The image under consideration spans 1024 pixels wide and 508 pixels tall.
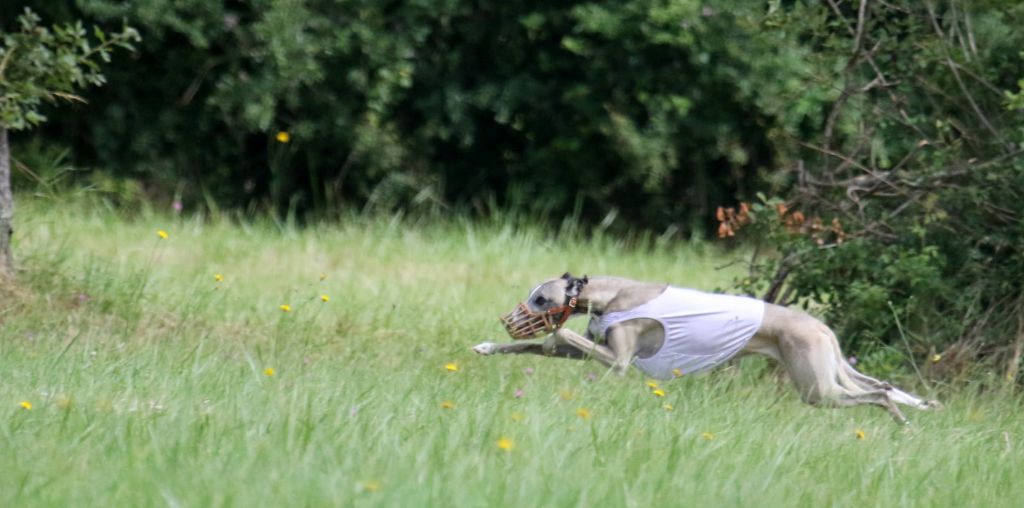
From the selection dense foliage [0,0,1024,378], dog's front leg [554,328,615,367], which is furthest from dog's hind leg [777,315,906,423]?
dense foliage [0,0,1024,378]

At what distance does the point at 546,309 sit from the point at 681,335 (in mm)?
675

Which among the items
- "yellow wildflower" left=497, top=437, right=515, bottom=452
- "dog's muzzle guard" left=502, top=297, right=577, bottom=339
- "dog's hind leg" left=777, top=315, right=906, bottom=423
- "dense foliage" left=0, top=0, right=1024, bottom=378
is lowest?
"dense foliage" left=0, top=0, right=1024, bottom=378

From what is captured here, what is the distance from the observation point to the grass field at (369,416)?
4824 mm

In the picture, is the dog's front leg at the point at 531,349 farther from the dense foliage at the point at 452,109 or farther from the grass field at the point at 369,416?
the dense foliage at the point at 452,109

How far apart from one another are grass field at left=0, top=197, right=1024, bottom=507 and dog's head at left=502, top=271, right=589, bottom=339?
283mm

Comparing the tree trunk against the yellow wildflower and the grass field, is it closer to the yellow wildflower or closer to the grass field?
the grass field

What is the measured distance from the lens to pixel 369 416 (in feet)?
19.1

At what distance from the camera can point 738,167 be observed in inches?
675

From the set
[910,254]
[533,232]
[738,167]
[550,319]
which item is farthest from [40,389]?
[738,167]

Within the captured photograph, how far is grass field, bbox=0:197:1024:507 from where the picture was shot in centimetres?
482

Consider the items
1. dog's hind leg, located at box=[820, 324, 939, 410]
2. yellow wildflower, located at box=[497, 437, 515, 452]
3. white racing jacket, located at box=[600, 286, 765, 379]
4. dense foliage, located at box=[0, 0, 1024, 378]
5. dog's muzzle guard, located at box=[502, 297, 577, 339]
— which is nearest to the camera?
yellow wildflower, located at box=[497, 437, 515, 452]

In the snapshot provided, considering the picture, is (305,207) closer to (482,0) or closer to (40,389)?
(482,0)

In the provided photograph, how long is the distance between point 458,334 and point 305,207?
322 inches

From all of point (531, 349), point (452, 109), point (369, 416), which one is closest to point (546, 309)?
point (531, 349)
